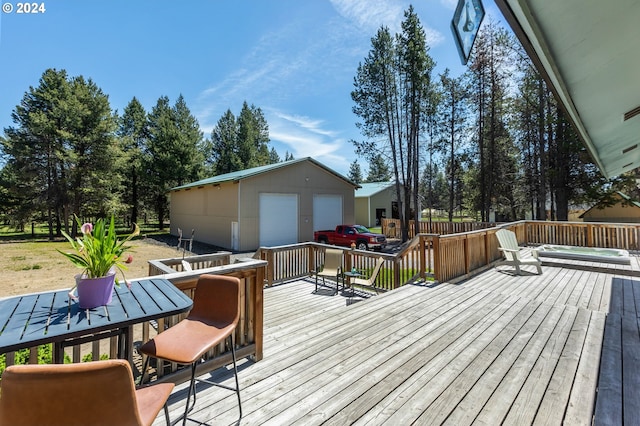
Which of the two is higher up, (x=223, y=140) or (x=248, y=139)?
(x=223, y=140)

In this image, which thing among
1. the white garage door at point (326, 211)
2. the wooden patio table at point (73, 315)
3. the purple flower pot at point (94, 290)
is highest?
the white garage door at point (326, 211)

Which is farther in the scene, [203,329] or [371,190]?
[371,190]

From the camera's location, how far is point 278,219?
14820 mm

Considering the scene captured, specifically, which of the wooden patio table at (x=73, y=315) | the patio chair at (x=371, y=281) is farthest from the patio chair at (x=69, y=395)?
the patio chair at (x=371, y=281)

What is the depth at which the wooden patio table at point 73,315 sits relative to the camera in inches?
50.7

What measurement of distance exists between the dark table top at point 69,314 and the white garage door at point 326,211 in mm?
14224

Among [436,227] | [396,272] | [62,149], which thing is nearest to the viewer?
[396,272]

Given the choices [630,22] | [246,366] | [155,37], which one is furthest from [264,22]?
[246,366]

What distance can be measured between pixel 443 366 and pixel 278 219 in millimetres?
12668

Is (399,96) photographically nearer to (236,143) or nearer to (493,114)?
(493,114)

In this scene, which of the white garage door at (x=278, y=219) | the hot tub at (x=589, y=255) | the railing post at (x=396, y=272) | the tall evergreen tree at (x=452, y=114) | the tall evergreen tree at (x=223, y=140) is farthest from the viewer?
the tall evergreen tree at (x=223, y=140)

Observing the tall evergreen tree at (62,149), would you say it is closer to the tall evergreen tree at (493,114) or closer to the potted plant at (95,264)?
the potted plant at (95,264)

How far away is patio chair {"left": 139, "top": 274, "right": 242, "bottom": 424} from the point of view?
5.88ft

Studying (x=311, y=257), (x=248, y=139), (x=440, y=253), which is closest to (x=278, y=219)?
(x=311, y=257)
